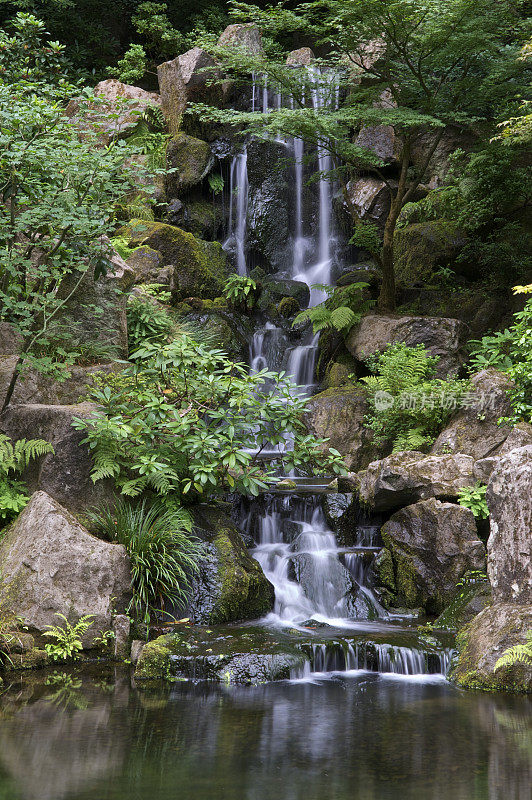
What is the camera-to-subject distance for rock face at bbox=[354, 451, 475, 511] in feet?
25.8

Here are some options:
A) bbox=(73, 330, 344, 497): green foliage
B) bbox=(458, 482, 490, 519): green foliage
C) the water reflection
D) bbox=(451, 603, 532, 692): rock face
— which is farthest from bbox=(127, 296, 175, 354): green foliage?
bbox=(451, 603, 532, 692): rock face

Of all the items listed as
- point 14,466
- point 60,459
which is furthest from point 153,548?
point 14,466

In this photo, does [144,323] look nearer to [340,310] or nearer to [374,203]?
[340,310]

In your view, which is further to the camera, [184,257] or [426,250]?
[184,257]

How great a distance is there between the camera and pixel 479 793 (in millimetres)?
3719

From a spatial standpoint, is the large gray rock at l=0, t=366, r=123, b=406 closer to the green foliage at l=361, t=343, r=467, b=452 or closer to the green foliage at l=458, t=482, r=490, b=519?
the green foliage at l=361, t=343, r=467, b=452

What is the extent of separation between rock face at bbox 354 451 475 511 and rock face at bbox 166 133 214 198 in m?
10.1

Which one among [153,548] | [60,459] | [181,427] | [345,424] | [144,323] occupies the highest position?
[144,323]

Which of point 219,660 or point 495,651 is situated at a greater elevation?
point 495,651

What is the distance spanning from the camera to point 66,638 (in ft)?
20.2

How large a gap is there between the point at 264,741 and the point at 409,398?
621cm

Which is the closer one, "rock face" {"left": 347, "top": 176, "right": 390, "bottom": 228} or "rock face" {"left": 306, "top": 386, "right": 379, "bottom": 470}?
"rock face" {"left": 306, "top": 386, "right": 379, "bottom": 470}

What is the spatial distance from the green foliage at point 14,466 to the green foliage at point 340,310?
599 cm

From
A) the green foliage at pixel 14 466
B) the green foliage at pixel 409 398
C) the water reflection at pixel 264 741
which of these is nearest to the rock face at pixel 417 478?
the green foliage at pixel 409 398
